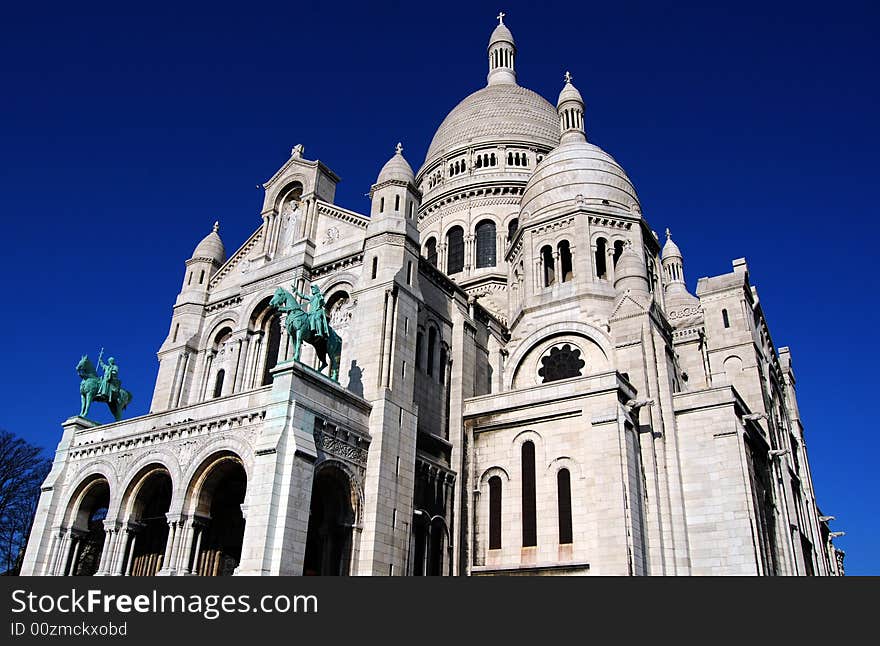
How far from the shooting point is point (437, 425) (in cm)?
3228

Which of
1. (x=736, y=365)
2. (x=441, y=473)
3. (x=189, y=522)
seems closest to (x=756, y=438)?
(x=736, y=365)

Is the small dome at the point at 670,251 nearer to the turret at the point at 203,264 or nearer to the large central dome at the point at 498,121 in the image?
the large central dome at the point at 498,121

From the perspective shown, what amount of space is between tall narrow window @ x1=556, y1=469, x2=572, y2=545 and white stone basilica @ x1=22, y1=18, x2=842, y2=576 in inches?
3.4

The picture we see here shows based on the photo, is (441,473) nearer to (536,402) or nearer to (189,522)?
(536,402)

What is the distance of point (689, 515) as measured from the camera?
30344mm

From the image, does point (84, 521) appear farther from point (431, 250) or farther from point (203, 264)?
point (431, 250)

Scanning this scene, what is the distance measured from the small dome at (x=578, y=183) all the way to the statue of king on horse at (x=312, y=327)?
18.9 metres

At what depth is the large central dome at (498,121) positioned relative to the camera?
59.1 m

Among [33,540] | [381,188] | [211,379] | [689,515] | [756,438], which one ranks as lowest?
[33,540]

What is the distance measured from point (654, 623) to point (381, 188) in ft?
75.0

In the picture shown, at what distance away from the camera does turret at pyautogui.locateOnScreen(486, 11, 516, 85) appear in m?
70.3

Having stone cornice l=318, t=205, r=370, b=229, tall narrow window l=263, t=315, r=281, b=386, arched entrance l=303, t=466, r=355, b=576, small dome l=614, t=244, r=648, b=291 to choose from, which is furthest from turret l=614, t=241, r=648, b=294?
arched entrance l=303, t=466, r=355, b=576

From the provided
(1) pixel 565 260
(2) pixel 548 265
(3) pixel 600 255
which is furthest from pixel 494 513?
(3) pixel 600 255

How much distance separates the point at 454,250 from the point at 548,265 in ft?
45.7
